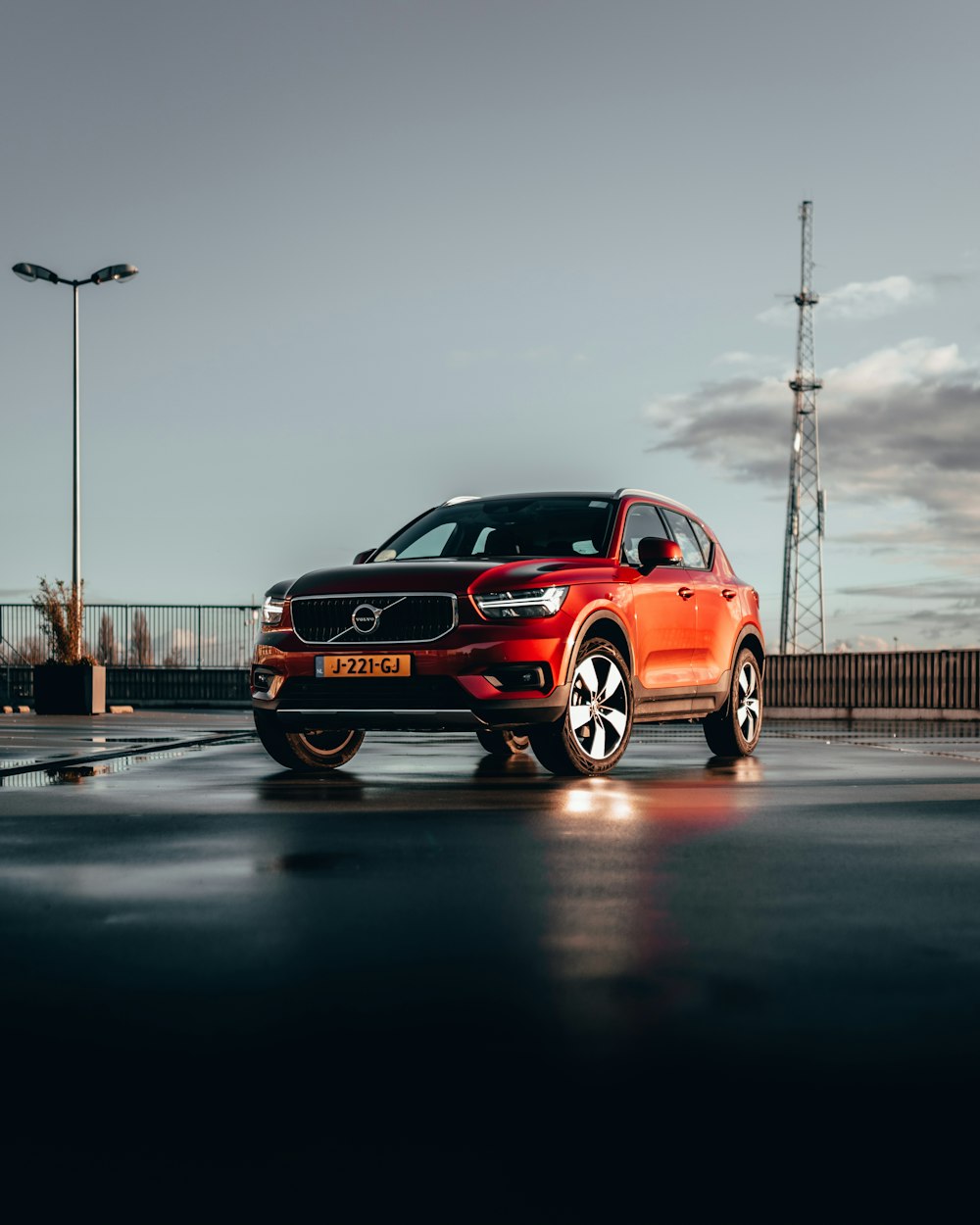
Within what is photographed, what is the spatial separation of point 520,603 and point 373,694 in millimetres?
1071

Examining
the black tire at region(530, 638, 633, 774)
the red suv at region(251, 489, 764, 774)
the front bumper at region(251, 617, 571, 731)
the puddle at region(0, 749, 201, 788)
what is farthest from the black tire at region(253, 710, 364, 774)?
the black tire at region(530, 638, 633, 774)

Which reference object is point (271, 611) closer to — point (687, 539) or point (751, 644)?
point (687, 539)

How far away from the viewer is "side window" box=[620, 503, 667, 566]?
35.8 feet

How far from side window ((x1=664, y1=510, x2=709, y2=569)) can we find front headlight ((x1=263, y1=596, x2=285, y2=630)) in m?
3.29

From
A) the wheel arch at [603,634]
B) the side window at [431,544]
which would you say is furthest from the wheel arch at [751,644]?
the side window at [431,544]

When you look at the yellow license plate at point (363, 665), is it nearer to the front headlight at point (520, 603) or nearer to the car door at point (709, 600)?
the front headlight at point (520, 603)

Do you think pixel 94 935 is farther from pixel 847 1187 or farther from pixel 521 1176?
pixel 847 1187

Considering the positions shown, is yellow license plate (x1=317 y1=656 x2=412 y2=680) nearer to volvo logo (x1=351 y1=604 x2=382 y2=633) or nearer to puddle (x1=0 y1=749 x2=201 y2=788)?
volvo logo (x1=351 y1=604 x2=382 y2=633)

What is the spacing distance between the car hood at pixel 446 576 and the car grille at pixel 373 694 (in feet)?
1.89

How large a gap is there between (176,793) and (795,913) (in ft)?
16.2

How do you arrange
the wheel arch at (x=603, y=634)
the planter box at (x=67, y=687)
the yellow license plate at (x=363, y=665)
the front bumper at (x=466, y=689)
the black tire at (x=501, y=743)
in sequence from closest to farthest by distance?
1. the front bumper at (x=466, y=689)
2. the yellow license plate at (x=363, y=665)
3. the wheel arch at (x=603, y=634)
4. the black tire at (x=501, y=743)
5. the planter box at (x=67, y=687)

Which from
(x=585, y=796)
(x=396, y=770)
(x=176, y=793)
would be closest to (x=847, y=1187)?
(x=585, y=796)

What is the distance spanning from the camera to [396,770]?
10.9 meters

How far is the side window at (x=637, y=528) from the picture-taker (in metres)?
10.9
